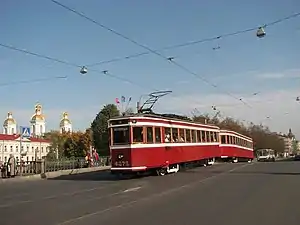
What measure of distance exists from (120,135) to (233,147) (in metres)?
25.7

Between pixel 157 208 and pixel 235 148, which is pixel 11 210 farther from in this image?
pixel 235 148

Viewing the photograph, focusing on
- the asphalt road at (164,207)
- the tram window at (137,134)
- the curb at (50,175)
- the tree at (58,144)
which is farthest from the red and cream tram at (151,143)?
the tree at (58,144)

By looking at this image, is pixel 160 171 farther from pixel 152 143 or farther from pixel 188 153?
pixel 188 153

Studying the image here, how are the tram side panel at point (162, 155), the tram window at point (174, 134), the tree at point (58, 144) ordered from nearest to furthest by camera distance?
the tram side panel at point (162, 155) < the tram window at point (174, 134) < the tree at point (58, 144)

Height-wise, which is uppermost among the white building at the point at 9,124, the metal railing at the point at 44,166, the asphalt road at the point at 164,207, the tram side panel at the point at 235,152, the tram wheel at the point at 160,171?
the white building at the point at 9,124

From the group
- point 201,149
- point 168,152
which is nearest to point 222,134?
point 201,149

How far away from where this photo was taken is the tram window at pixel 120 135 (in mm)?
24297

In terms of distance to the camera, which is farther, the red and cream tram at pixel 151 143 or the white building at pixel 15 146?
the white building at pixel 15 146

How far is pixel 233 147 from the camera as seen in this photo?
48094 mm

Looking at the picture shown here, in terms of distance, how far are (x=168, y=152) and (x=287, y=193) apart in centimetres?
1176

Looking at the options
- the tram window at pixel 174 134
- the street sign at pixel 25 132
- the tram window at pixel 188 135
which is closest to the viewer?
the tram window at pixel 174 134

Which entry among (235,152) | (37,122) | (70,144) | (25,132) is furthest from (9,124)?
(25,132)

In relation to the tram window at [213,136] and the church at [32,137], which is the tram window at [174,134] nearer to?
the tram window at [213,136]

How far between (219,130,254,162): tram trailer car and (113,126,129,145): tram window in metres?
18.6
